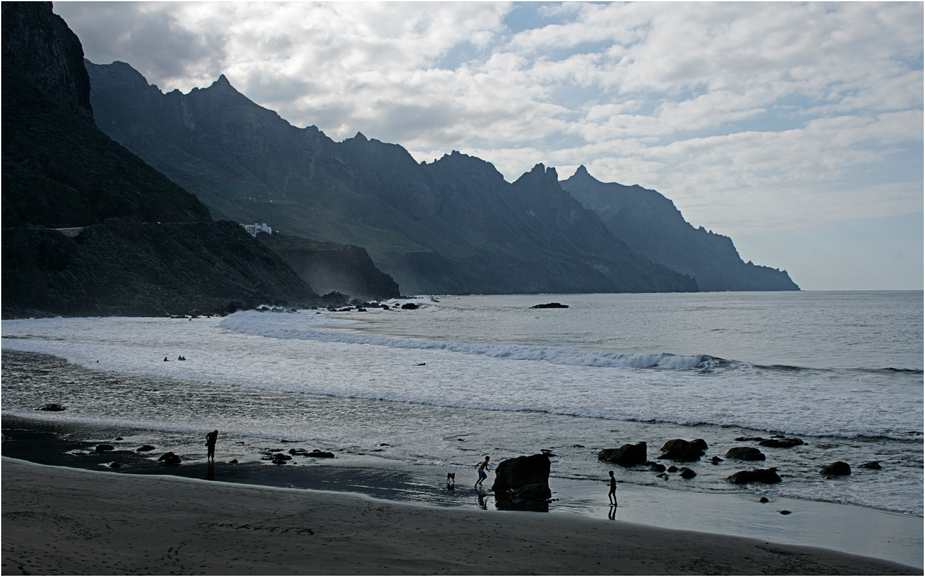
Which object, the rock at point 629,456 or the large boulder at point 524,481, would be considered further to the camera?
the rock at point 629,456

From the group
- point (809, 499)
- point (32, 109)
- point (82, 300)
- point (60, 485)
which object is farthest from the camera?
point (32, 109)

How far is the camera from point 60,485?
11.2 meters

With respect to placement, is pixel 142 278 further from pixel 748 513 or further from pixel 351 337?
pixel 748 513

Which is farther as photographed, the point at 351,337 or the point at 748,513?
the point at 351,337

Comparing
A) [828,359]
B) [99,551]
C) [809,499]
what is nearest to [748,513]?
[809,499]

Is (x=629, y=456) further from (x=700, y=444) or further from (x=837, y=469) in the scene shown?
(x=837, y=469)

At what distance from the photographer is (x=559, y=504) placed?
11.7m

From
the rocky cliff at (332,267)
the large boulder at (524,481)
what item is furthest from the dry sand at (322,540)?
the rocky cliff at (332,267)

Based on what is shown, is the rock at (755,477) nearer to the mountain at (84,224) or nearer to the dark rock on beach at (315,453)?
the dark rock on beach at (315,453)

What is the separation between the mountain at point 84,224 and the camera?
232 feet

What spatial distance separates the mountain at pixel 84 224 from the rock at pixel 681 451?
2872 inches

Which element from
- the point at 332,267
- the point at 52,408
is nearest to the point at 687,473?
the point at 52,408

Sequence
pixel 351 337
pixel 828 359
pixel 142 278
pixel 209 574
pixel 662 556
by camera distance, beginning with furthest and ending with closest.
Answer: pixel 142 278 → pixel 351 337 → pixel 828 359 → pixel 662 556 → pixel 209 574

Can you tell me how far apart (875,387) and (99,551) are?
29.1m
